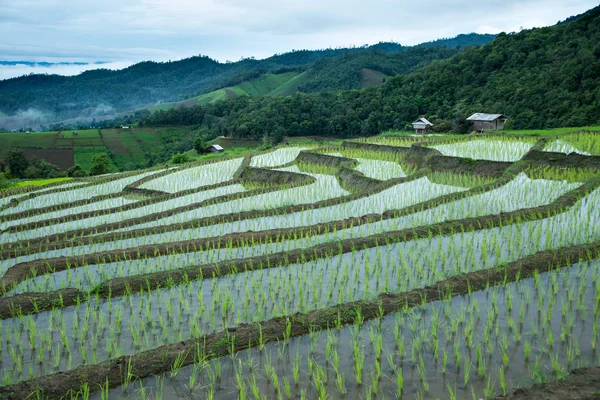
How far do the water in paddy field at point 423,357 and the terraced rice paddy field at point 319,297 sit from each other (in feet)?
0.05

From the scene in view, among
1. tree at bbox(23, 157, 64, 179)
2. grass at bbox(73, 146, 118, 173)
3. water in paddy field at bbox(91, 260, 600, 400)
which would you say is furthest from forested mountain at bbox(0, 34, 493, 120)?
water in paddy field at bbox(91, 260, 600, 400)

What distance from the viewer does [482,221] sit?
22.8 ft

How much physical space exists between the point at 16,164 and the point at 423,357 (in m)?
42.1

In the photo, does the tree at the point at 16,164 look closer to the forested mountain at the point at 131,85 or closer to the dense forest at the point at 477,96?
the dense forest at the point at 477,96

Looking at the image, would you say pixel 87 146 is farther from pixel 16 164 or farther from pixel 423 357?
pixel 423 357

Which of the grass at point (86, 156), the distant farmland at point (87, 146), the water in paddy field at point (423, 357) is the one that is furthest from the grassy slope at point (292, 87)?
the water in paddy field at point (423, 357)

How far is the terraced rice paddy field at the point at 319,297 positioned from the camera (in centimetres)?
344

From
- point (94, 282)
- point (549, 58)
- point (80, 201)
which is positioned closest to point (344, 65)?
point (549, 58)

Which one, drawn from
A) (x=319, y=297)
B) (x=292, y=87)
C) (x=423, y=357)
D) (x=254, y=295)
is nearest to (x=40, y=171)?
(x=254, y=295)

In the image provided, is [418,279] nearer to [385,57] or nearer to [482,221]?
[482,221]

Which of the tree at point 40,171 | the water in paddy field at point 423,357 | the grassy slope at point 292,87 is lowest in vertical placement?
the tree at point 40,171

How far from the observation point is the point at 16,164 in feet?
129

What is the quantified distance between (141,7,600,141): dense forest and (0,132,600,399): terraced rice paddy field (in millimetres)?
21103

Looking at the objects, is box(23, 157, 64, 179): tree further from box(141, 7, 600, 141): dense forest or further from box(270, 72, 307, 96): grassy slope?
box(270, 72, 307, 96): grassy slope
